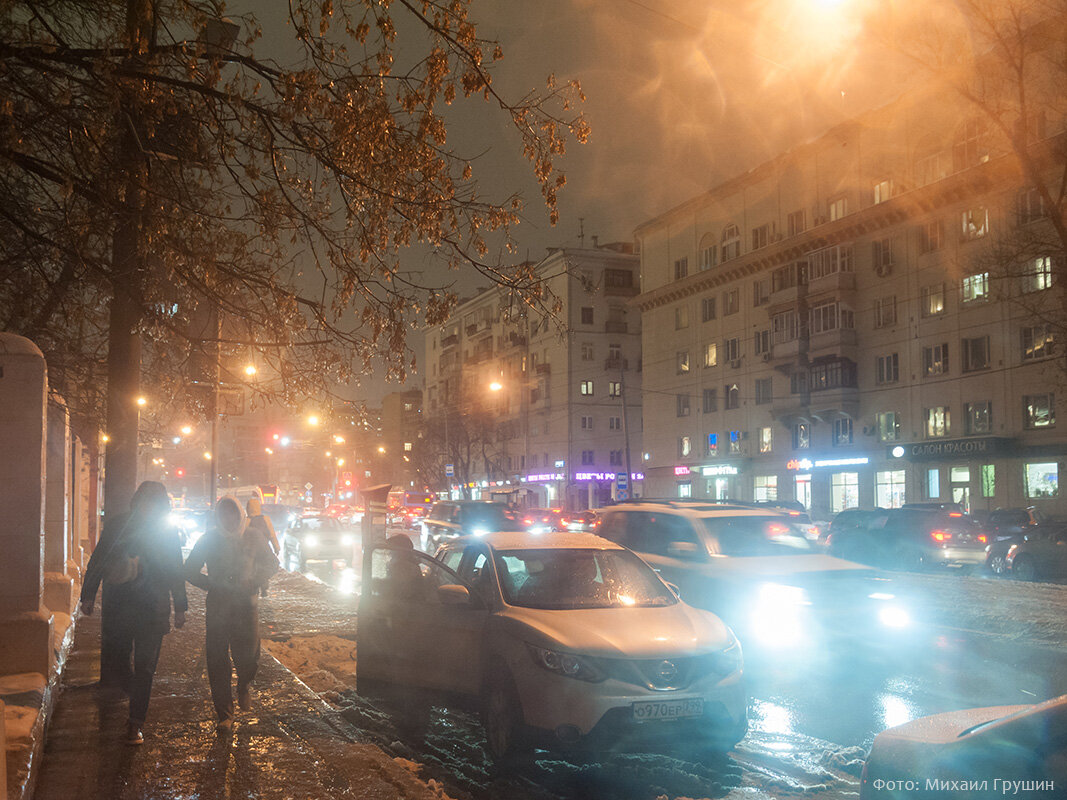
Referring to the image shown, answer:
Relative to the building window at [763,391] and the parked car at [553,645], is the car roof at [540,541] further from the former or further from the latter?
the building window at [763,391]

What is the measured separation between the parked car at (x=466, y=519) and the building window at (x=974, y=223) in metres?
24.5

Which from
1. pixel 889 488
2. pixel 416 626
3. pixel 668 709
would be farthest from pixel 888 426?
pixel 668 709

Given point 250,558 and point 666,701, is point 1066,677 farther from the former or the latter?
point 250,558

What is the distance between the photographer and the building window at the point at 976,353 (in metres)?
40.0

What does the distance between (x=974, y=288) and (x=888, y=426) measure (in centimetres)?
802

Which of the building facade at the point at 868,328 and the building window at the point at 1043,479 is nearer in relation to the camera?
the building window at the point at 1043,479

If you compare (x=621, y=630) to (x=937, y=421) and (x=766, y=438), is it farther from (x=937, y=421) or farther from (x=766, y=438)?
(x=766, y=438)

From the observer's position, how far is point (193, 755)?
662cm

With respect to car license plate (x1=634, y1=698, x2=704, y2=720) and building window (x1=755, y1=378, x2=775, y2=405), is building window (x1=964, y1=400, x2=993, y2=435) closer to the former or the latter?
building window (x1=755, y1=378, x2=775, y2=405)

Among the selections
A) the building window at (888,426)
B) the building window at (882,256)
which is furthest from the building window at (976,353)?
the building window at (882,256)

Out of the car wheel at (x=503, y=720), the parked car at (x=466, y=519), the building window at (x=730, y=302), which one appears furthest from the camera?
the building window at (x=730, y=302)

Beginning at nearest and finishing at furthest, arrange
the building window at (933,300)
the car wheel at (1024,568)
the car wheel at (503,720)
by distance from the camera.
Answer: the car wheel at (503,720), the car wheel at (1024,568), the building window at (933,300)

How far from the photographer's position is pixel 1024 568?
75.1 ft

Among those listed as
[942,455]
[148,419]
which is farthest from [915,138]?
[148,419]
